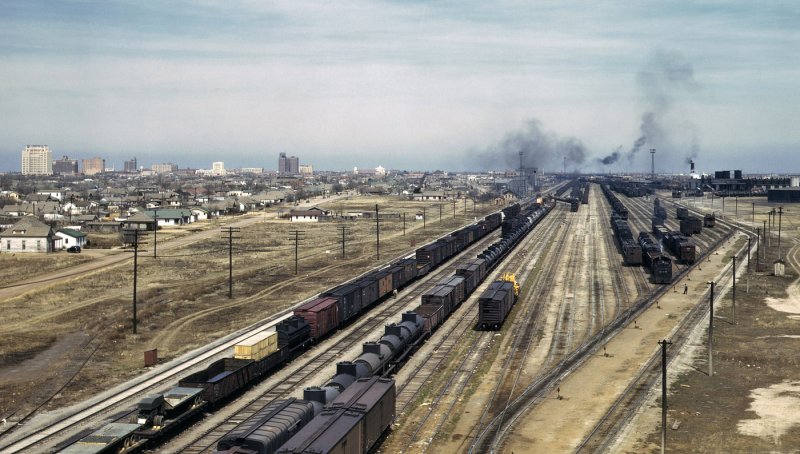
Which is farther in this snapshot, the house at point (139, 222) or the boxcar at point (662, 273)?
the house at point (139, 222)

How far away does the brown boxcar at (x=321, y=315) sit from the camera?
2019 inches

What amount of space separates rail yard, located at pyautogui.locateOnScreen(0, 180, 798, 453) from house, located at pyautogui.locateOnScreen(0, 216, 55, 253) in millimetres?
39684

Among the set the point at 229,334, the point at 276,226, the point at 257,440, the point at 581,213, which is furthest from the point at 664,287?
the point at 581,213

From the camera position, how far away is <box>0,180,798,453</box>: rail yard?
32781mm

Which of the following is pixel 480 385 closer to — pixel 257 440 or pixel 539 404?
pixel 539 404

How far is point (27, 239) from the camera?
111 m

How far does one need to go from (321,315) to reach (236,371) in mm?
13018

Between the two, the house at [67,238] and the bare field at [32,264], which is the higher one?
the house at [67,238]

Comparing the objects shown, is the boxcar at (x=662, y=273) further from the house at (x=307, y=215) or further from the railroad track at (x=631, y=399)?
the house at (x=307, y=215)

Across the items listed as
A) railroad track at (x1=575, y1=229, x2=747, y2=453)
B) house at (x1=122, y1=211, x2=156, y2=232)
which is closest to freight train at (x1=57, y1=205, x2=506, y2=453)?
railroad track at (x1=575, y1=229, x2=747, y2=453)

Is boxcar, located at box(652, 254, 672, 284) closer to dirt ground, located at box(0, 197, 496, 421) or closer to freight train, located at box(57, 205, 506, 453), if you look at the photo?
freight train, located at box(57, 205, 506, 453)

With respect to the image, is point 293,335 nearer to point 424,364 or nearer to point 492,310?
point 424,364

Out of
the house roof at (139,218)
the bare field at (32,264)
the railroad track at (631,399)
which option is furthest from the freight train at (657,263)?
the house roof at (139,218)

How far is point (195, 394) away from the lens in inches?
1411
